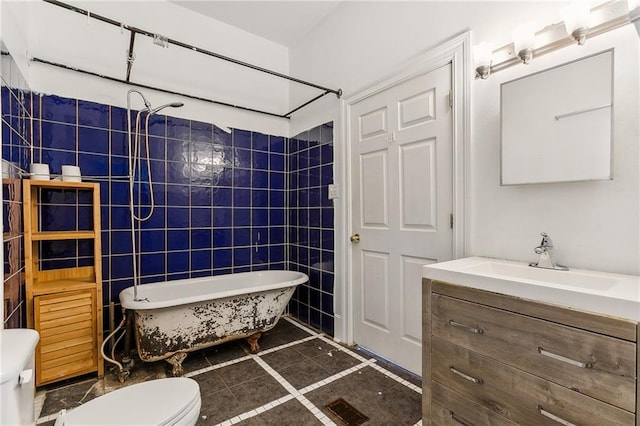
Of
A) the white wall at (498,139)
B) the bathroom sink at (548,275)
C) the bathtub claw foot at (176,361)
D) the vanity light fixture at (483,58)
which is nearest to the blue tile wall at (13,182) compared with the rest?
the bathtub claw foot at (176,361)

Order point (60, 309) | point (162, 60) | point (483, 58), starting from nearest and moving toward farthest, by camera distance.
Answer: point (483, 58) → point (60, 309) → point (162, 60)

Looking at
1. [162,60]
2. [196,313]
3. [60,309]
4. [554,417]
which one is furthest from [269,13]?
[554,417]

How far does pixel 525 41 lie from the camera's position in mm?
1414

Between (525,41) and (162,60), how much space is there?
268cm

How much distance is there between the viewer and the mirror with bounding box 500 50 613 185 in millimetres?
1267

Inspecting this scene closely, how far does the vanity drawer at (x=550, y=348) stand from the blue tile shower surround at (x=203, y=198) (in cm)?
158

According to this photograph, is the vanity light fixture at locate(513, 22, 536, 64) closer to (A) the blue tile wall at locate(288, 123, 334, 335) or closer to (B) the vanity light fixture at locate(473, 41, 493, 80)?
(B) the vanity light fixture at locate(473, 41, 493, 80)

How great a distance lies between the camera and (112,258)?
2.41 meters

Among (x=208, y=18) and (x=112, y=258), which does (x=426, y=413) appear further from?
(x=208, y=18)

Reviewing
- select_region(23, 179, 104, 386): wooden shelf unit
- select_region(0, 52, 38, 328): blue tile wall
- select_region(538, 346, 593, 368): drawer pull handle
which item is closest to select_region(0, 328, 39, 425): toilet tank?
select_region(0, 52, 38, 328): blue tile wall

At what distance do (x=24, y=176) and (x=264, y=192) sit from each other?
5.98 ft

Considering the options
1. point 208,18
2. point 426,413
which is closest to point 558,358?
point 426,413

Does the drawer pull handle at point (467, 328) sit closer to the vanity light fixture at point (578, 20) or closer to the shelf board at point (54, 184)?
the vanity light fixture at point (578, 20)

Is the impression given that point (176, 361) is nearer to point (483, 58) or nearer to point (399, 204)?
point (399, 204)
